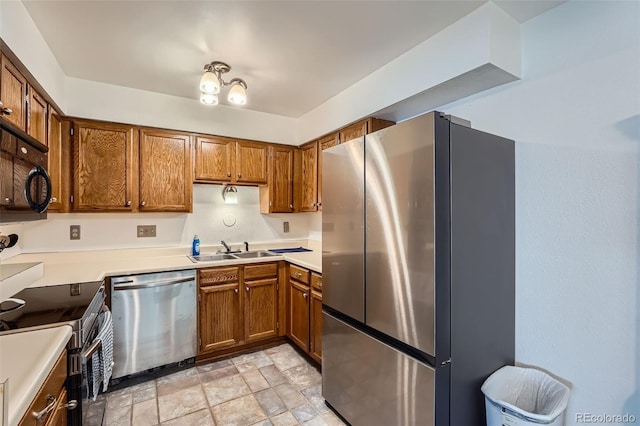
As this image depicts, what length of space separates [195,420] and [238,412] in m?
0.27

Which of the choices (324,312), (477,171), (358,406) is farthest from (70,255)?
(477,171)

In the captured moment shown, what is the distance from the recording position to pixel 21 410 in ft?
2.56

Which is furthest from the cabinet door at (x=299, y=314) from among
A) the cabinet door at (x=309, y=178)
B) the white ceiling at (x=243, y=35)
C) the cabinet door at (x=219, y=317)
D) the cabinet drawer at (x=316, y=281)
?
the white ceiling at (x=243, y=35)

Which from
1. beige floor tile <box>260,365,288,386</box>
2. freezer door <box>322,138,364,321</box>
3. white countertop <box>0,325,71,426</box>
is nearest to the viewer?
white countertop <box>0,325,71,426</box>

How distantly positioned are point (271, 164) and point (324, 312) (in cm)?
186

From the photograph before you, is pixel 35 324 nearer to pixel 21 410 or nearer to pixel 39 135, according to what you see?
pixel 21 410

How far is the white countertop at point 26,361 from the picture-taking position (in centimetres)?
81

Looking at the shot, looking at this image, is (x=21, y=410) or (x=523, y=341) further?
(x=523, y=341)

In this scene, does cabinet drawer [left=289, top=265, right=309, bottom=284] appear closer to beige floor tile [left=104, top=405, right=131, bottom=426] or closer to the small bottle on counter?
the small bottle on counter

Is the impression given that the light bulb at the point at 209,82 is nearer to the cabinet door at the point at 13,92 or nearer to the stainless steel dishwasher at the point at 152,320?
the cabinet door at the point at 13,92

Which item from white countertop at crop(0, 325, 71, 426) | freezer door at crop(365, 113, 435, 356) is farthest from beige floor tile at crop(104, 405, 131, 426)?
freezer door at crop(365, 113, 435, 356)

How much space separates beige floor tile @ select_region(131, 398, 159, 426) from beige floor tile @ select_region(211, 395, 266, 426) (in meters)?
0.37

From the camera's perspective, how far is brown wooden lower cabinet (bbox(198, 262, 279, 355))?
2678 millimetres

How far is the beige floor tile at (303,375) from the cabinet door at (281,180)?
5.28ft
